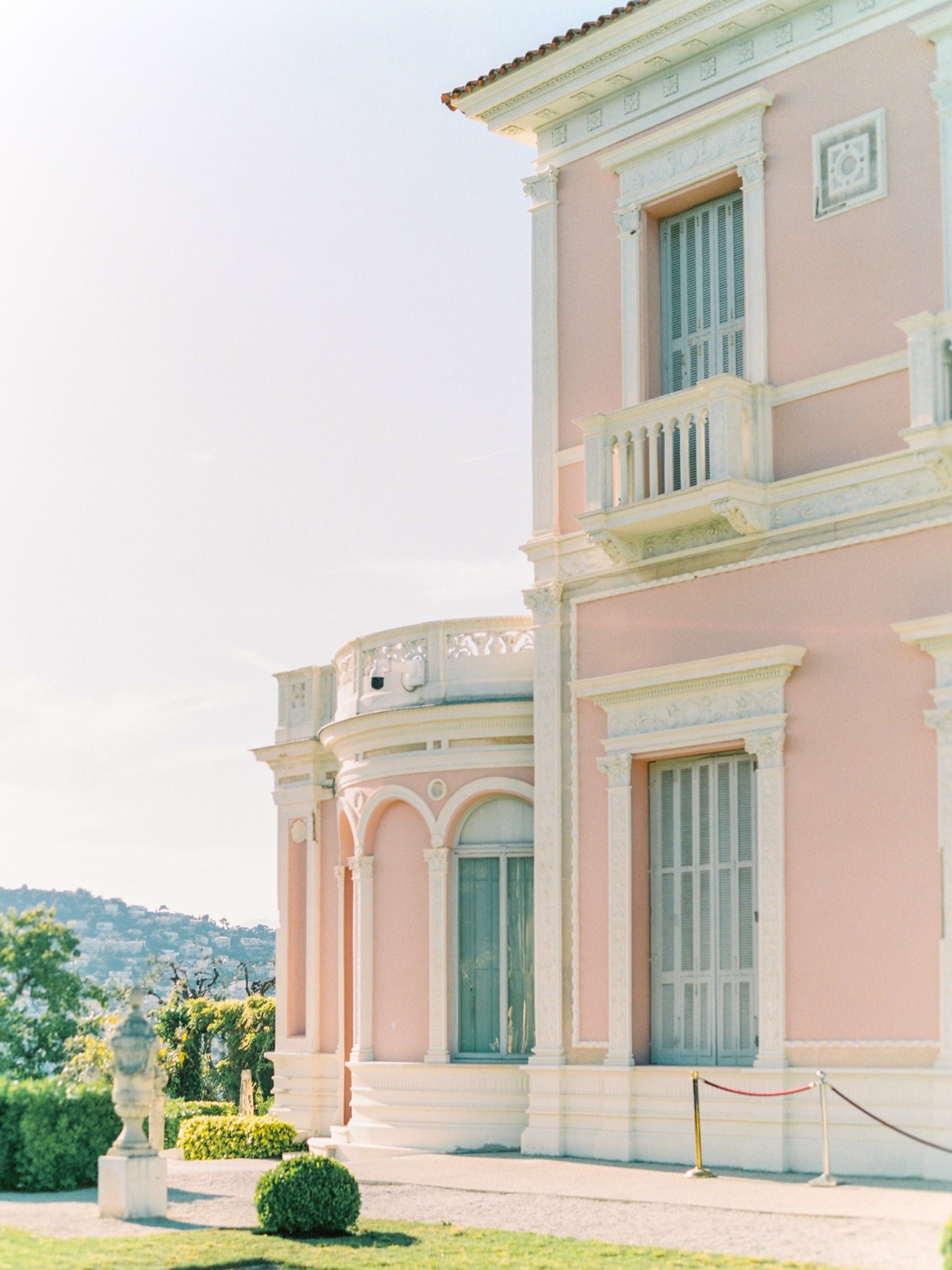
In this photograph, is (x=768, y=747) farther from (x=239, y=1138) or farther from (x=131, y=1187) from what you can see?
(x=239, y=1138)

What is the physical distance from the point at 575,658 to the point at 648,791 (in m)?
1.64

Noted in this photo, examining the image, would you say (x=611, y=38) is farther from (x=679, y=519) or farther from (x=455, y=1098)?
(x=455, y=1098)

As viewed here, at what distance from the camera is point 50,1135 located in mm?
15477

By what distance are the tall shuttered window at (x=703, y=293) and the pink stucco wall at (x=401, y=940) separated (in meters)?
5.95

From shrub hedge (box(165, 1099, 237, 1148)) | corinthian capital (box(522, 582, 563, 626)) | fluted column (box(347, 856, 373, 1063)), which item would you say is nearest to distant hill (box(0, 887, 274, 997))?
Answer: shrub hedge (box(165, 1099, 237, 1148))

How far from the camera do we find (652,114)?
19234 millimetres

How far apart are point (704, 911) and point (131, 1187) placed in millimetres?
6562

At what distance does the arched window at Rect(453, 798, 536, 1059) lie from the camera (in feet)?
65.3

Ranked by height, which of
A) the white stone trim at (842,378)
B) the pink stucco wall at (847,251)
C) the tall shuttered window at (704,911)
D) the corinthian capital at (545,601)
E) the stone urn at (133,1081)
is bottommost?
the stone urn at (133,1081)

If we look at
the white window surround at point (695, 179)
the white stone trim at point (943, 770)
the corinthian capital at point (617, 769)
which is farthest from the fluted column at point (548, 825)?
the white stone trim at point (943, 770)

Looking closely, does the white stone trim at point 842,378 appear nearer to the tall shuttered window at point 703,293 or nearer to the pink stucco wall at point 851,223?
the pink stucco wall at point 851,223

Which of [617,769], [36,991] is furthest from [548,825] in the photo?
[36,991]

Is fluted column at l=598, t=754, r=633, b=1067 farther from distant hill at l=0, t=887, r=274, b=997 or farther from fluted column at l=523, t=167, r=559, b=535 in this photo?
distant hill at l=0, t=887, r=274, b=997

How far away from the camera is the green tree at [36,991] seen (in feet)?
88.6
